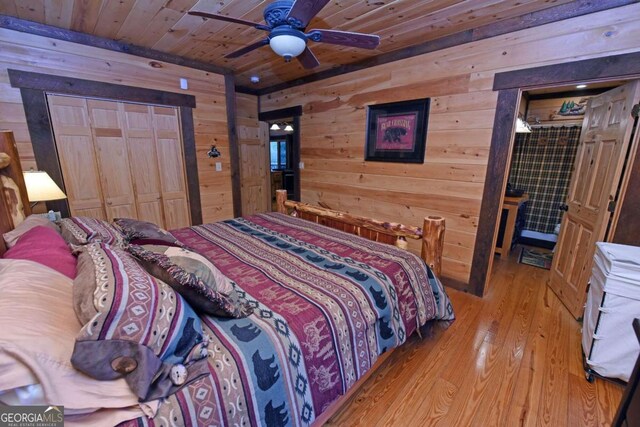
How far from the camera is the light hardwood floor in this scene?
1.53 meters

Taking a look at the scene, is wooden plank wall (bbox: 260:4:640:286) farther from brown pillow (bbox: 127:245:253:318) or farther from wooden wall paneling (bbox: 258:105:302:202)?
brown pillow (bbox: 127:245:253:318)

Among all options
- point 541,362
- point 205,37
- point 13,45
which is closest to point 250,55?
point 205,37

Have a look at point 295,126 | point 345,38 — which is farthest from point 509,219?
point 295,126

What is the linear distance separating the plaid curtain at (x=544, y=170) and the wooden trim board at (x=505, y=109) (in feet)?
7.91

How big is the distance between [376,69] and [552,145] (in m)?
3.07

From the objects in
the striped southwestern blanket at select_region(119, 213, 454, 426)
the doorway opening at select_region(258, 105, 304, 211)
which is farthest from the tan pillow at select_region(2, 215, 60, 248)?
the doorway opening at select_region(258, 105, 304, 211)

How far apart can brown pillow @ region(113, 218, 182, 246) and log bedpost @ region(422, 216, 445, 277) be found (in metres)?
1.78

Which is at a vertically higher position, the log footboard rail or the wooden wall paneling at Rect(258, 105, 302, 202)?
the wooden wall paneling at Rect(258, 105, 302, 202)

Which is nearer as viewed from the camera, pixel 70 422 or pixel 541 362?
pixel 70 422

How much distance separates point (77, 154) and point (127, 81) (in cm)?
99

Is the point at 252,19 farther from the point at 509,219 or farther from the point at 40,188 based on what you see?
the point at 509,219

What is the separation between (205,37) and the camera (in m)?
2.80

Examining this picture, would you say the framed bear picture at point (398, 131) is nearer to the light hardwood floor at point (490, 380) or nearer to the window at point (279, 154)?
the light hardwood floor at point (490, 380)

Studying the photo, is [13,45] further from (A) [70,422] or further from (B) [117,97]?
(A) [70,422]
